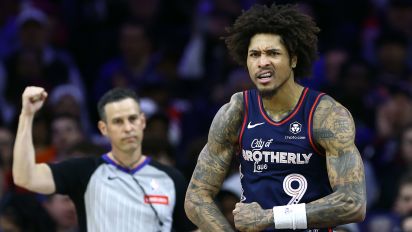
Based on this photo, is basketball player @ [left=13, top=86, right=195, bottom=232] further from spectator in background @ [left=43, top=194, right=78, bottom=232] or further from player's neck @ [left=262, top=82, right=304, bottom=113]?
spectator in background @ [left=43, top=194, right=78, bottom=232]

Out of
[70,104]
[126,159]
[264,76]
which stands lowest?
[126,159]

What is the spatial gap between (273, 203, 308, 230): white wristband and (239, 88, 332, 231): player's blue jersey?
187mm

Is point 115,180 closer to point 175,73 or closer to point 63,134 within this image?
point 63,134

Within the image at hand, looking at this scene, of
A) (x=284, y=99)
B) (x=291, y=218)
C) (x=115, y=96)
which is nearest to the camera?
(x=291, y=218)

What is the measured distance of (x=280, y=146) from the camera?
580 centimetres

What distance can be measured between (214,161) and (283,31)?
2.80 feet

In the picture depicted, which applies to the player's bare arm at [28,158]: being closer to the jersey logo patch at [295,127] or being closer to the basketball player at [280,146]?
the basketball player at [280,146]

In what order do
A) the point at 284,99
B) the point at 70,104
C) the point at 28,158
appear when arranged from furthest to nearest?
the point at 70,104 → the point at 28,158 → the point at 284,99

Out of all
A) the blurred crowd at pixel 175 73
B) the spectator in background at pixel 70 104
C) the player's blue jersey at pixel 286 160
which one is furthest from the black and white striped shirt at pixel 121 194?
the spectator in background at pixel 70 104

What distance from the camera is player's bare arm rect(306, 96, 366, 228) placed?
18.2 ft

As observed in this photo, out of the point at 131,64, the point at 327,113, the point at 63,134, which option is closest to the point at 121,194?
the point at 327,113

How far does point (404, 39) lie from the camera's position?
11398mm

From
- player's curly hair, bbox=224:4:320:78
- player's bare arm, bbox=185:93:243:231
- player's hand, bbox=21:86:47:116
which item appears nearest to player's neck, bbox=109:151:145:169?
player's hand, bbox=21:86:47:116

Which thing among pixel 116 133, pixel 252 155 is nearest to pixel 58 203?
pixel 116 133
